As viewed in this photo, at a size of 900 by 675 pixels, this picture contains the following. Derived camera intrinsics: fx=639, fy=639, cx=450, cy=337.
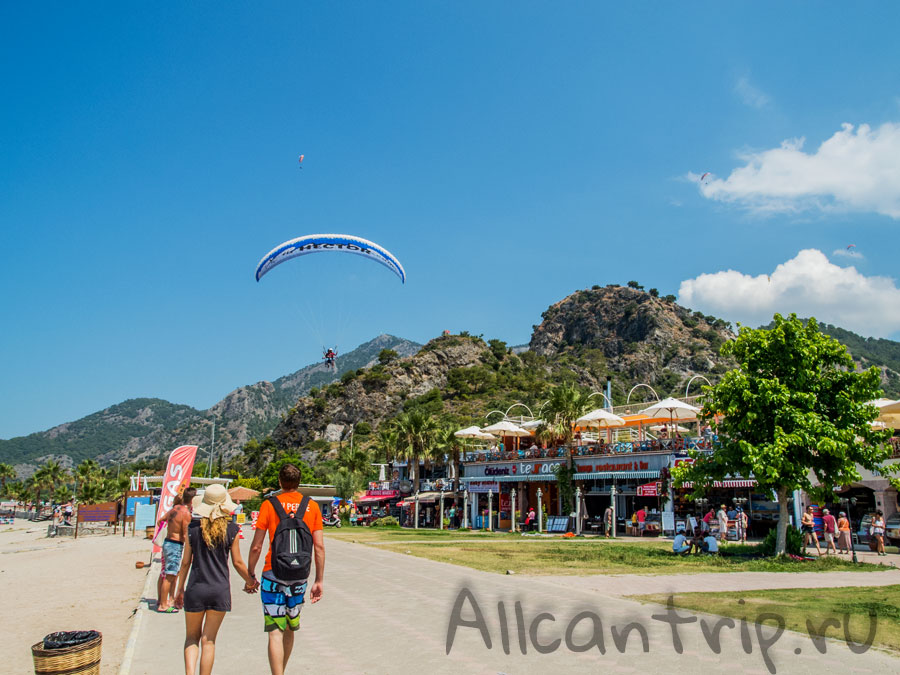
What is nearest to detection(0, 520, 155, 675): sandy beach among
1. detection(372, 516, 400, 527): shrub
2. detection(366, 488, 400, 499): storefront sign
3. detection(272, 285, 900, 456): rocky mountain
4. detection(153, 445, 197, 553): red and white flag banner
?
detection(153, 445, 197, 553): red and white flag banner

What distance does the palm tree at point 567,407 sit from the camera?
33688 mm

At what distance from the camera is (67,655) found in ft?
17.3

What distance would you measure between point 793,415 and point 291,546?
15.5m

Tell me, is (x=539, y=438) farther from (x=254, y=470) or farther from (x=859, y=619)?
(x=254, y=470)

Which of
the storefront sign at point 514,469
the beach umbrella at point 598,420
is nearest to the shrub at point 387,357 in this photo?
the storefront sign at point 514,469

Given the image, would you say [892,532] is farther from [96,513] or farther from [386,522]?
[96,513]

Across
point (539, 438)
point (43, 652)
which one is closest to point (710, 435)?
point (539, 438)

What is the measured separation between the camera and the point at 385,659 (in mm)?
6477

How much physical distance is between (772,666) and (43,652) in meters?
6.54

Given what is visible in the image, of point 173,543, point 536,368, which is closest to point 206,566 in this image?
point 173,543

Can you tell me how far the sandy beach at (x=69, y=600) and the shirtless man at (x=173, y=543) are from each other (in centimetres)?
58

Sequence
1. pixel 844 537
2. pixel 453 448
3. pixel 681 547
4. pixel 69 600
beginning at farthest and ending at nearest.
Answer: pixel 453 448 < pixel 844 537 < pixel 681 547 < pixel 69 600

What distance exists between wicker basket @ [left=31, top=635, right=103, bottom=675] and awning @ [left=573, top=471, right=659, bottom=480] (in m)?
28.2

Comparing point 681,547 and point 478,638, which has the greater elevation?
point 478,638
